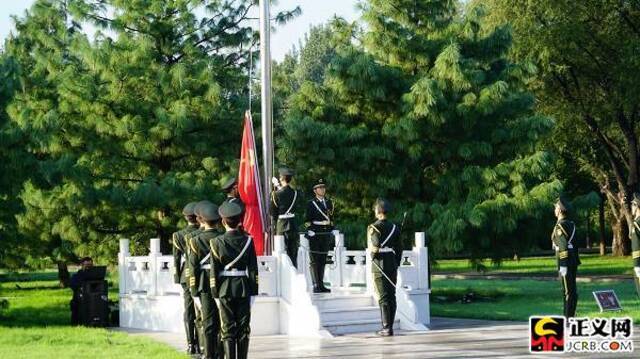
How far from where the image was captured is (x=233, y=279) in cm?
1242

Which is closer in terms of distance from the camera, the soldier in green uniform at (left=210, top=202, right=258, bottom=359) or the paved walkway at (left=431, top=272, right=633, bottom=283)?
the soldier in green uniform at (left=210, top=202, right=258, bottom=359)

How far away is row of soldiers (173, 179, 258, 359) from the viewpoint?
40.8ft

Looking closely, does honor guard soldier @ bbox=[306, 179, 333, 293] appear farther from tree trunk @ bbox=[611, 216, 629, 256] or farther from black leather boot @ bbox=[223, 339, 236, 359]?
tree trunk @ bbox=[611, 216, 629, 256]

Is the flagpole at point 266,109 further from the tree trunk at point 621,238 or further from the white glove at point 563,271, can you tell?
the tree trunk at point 621,238

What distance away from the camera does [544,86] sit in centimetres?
3944

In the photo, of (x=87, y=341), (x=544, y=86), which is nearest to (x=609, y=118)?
(x=544, y=86)

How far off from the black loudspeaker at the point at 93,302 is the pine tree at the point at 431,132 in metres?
6.35

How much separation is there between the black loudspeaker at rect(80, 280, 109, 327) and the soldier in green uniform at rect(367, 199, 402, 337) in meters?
5.92

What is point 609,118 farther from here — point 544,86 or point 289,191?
point 289,191

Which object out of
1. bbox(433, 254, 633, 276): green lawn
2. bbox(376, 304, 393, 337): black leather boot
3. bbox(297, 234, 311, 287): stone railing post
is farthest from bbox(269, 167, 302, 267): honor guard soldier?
bbox(433, 254, 633, 276): green lawn

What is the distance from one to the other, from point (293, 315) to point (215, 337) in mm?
4518

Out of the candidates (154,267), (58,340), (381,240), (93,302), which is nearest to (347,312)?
(381,240)

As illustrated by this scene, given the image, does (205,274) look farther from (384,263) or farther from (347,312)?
(347,312)

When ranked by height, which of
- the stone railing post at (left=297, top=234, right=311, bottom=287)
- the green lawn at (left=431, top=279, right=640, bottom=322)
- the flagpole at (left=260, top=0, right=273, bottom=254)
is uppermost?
the flagpole at (left=260, top=0, right=273, bottom=254)
